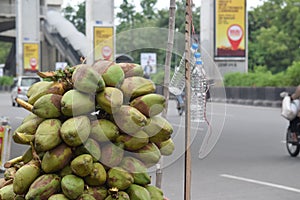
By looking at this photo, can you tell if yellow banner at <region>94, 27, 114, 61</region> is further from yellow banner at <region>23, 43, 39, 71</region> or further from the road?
yellow banner at <region>23, 43, 39, 71</region>

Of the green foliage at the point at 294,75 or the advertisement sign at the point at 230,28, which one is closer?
the green foliage at the point at 294,75

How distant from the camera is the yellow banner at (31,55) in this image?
57.5 m

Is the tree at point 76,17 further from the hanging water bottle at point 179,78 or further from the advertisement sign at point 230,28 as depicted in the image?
the hanging water bottle at point 179,78

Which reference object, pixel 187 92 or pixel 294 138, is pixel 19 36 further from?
pixel 187 92

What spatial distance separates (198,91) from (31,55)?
180 feet

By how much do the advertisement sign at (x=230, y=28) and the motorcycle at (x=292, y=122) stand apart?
30265 mm

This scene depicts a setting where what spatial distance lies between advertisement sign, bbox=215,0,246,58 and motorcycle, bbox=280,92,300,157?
30.3 metres

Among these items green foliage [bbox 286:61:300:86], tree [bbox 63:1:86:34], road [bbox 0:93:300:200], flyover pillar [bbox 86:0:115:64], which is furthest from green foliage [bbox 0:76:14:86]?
road [bbox 0:93:300:200]

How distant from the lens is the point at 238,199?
8156 mm

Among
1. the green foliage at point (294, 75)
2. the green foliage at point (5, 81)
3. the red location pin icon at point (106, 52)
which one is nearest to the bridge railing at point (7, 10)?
the green foliage at point (5, 81)

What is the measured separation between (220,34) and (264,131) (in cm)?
2515

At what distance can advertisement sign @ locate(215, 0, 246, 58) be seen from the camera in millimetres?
42812

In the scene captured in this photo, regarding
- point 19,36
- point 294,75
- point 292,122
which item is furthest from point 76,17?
point 292,122

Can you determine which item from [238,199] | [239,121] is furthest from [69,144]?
[239,121]
